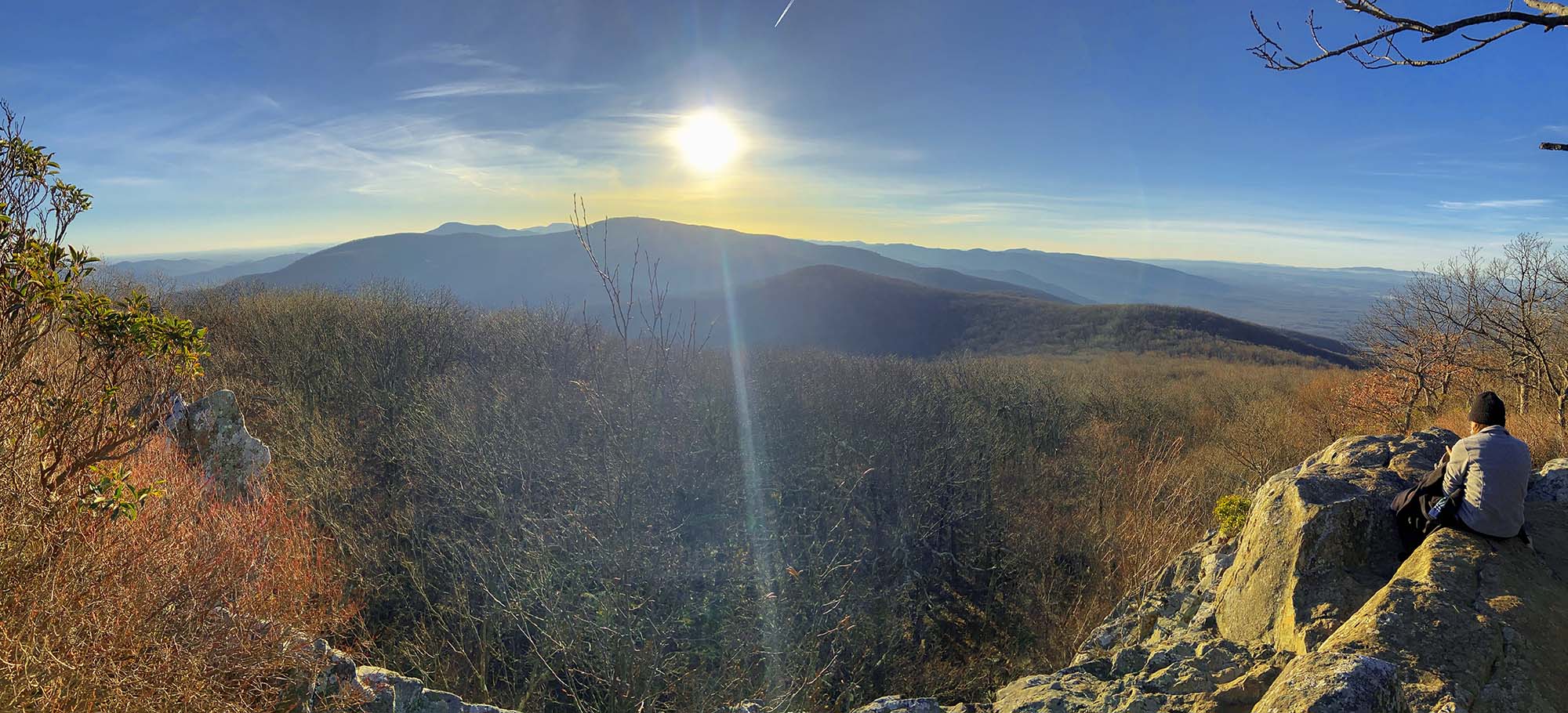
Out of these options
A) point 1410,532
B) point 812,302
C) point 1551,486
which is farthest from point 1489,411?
point 812,302

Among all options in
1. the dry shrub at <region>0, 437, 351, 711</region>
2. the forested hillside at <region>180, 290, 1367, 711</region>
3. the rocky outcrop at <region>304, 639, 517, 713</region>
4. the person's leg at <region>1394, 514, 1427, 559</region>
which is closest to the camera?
the dry shrub at <region>0, 437, 351, 711</region>

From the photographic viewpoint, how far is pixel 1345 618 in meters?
3.67

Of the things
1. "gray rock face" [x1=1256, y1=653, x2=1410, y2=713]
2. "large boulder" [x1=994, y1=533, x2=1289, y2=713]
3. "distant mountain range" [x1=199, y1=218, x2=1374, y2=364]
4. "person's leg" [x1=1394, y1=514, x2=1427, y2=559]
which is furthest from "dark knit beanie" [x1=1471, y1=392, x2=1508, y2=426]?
"distant mountain range" [x1=199, y1=218, x2=1374, y2=364]

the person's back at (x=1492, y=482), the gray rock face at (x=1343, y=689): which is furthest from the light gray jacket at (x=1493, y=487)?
the gray rock face at (x=1343, y=689)

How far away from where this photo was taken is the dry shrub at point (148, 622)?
332 centimetres

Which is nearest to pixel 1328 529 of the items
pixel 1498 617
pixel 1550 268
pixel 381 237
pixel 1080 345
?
pixel 1498 617

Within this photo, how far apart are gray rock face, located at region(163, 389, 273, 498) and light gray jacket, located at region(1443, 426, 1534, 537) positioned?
506 inches

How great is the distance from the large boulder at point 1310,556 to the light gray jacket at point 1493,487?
0.47 metres

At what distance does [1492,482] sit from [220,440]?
13.7 metres

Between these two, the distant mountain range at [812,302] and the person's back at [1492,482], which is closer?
the person's back at [1492,482]

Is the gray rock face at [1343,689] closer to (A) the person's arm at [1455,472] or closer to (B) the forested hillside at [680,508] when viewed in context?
(A) the person's arm at [1455,472]

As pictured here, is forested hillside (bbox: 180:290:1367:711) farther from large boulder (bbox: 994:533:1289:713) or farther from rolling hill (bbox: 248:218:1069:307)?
rolling hill (bbox: 248:218:1069:307)

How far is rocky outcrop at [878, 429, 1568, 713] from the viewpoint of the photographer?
112 inches

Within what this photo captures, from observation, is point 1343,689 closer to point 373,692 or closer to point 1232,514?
point 1232,514
